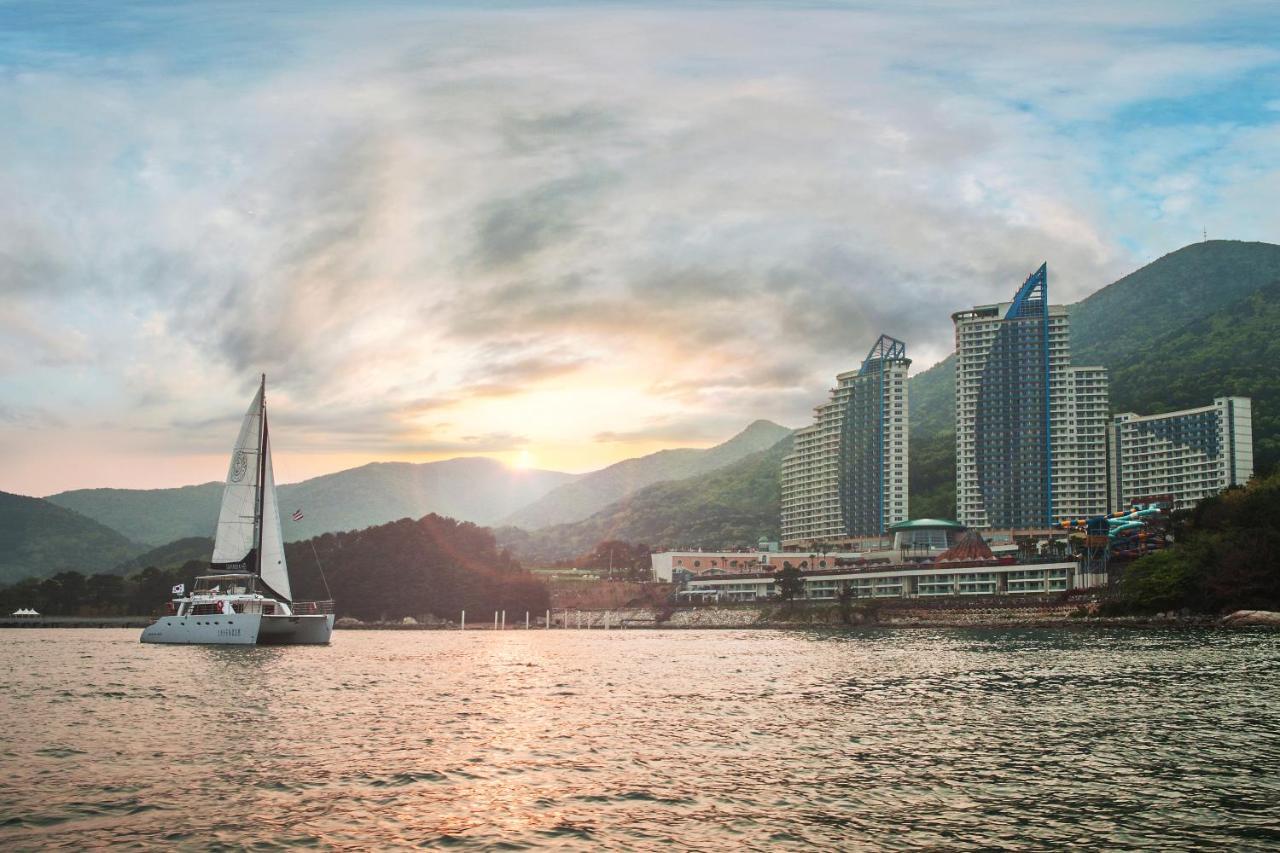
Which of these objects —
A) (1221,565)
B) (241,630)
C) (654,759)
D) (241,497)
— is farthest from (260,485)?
(1221,565)

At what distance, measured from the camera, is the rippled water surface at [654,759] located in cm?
2623

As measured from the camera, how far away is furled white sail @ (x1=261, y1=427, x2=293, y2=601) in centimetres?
11081

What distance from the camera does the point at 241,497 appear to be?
4412 inches

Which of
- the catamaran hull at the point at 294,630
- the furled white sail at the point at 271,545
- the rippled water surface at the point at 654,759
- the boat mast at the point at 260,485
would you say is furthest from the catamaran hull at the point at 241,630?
the rippled water surface at the point at 654,759

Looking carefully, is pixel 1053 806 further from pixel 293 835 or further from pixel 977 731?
pixel 293 835

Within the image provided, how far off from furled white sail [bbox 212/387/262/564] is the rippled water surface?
3778 centimetres

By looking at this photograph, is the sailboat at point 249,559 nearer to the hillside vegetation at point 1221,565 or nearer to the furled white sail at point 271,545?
the furled white sail at point 271,545

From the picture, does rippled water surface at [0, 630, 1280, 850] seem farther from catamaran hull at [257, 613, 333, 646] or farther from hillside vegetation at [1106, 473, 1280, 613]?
hillside vegetation at [1106, 473, 1280, 613]

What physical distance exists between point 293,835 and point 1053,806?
780 inches

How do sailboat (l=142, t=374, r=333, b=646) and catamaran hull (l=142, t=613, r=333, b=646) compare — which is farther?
sailboat (l=142, t=374, r=333, b=646)

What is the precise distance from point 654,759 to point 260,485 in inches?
3377

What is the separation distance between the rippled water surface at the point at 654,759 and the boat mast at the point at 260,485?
37229mm

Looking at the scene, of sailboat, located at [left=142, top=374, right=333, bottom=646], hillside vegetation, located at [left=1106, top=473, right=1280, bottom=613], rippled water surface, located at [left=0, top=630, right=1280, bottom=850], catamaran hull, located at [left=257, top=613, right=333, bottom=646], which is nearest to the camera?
rippled water surface, located at [left=0, top=630, right=1280, bottom=850]

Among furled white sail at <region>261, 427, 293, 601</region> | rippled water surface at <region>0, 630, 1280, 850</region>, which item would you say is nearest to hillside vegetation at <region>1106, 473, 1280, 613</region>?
rippled water surface at <region>0, 630, 1280, 850</region>
